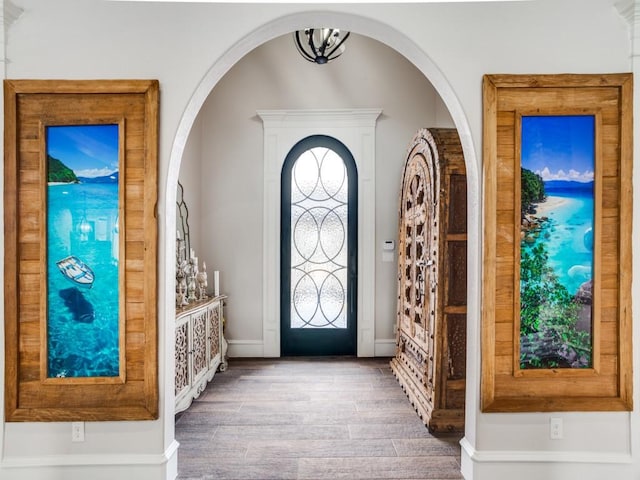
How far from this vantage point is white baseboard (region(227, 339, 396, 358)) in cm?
456

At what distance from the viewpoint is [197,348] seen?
3.46 meters

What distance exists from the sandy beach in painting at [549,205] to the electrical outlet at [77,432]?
2.56 metres

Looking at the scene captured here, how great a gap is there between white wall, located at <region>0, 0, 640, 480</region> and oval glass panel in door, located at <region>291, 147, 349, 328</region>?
250 centimetres

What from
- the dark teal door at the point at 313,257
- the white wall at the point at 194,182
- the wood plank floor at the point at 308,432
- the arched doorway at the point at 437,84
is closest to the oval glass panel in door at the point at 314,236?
the dark teal door at the point at 313,257

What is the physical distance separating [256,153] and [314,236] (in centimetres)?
113

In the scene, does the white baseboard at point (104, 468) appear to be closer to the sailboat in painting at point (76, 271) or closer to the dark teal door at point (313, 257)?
the sailboat in painting at point (76, 271)

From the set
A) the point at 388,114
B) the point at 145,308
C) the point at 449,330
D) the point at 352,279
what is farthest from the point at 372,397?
the point at 388,114

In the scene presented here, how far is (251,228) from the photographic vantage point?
4594 mm

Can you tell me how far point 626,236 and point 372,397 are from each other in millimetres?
2185

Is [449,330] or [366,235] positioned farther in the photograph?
[366,235]

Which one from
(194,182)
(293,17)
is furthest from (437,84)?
(194,182)

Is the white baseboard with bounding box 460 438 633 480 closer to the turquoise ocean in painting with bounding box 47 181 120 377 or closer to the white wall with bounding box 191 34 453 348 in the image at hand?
the turquoise ocean in painting with bounding box 47 181 120 377

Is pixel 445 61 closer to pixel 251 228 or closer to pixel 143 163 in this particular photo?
pixel 143 163

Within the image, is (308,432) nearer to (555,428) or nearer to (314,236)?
(555,428)
